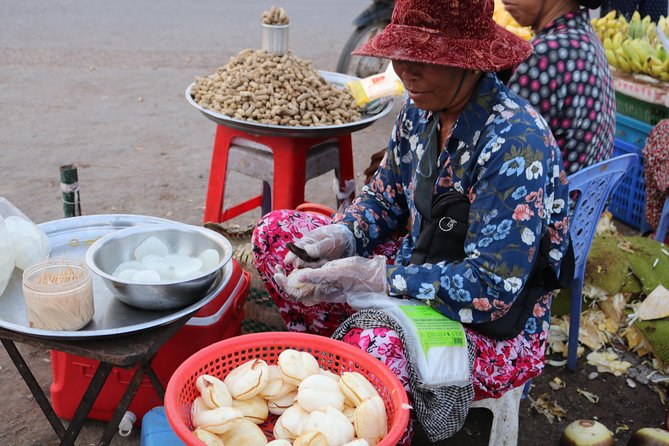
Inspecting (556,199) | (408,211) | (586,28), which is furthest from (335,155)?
(556,199)

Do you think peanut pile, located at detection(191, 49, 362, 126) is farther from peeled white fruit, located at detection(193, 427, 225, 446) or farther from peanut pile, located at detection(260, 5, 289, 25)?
peeled white fruit, located at detection(193, 427, 225, 446)

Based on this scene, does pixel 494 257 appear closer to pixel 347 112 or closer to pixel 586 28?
pixel 586 28

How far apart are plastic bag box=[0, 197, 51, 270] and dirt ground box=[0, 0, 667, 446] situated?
2.35ft

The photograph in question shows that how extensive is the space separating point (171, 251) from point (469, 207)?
92 cm

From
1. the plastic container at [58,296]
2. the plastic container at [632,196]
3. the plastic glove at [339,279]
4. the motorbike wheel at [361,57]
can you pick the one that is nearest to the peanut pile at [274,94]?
the plastic glove at [339,279]

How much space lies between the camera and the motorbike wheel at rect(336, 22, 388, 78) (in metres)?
6.08

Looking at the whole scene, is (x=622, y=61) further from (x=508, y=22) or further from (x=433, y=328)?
(x=433, y=328)

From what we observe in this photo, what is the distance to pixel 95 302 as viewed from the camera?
1846 millimetres

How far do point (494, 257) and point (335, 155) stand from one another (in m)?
1.58

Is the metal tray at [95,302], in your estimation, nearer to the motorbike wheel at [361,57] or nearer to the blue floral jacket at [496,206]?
the blue floral jacket at [496,206]

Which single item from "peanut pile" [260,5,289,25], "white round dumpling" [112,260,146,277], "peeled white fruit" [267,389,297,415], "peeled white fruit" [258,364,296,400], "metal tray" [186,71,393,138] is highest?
"peanut pile" [260,5,289,25]

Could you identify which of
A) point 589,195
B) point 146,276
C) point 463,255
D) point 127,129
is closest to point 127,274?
point 146,276

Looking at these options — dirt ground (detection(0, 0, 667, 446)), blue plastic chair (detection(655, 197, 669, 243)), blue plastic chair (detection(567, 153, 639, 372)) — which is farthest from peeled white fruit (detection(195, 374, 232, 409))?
blue plastic chair (detection(655, 197, 669, 243))

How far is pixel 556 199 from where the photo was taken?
1.89 meters
